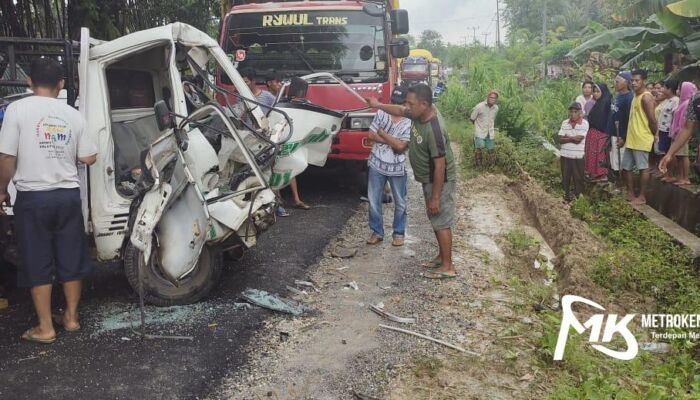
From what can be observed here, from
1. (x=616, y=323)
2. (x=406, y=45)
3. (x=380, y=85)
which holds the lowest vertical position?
(x=616, y=323)

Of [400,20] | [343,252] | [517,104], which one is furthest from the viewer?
[517,104]

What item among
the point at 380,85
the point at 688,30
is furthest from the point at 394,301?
the point at 688,30

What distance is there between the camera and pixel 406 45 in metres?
7.84

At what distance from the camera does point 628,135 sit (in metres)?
7.37

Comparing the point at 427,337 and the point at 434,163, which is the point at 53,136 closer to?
the point at 427,337

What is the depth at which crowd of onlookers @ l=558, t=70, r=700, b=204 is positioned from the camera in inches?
280

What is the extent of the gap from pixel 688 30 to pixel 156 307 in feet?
31.5

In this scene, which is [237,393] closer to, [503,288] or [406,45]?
[503,288]

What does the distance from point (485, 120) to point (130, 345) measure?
24.7ft

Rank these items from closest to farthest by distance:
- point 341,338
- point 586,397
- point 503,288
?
point 586,397, point 341,338, point 503,288

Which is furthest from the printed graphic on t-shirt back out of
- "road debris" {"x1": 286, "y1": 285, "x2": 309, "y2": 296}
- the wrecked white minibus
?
"road debris" {"x1": 286, "y1": 285, "x2": 309, "y2": 296}

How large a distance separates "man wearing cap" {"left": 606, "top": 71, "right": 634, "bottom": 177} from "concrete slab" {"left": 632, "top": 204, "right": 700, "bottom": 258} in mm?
997

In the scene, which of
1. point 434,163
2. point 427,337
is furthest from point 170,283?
point 434,163

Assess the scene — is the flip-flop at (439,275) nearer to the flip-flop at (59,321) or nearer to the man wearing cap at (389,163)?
the man wearing cap at (389,163)
